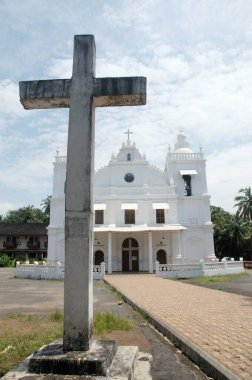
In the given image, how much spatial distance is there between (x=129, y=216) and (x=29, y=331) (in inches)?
879

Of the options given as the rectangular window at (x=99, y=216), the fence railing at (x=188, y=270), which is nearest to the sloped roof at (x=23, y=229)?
the rectangular window at (x=99, y=216)

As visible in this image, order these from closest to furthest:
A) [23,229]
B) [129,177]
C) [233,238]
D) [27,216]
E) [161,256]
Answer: [161,256] → [129,177] → [233,238] → [23,229] → [27,216]

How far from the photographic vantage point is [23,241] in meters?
50.8

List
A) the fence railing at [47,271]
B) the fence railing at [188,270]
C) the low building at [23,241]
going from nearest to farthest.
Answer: the fence railing at [47,271], the fence railing at [188,270], the low building at [23,241]

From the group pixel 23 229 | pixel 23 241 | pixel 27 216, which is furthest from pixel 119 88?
pixel 27 216

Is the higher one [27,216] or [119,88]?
[27,216]

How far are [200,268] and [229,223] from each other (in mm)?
20273

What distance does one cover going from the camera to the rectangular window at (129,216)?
1139 inches

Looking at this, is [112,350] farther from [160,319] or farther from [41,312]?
[41,312]

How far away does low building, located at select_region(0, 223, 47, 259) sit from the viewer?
49.9 metres

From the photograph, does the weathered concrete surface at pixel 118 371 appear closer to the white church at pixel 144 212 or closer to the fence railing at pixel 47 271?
the fence railing at pixel 47 271

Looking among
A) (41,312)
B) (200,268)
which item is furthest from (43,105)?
(200,268)

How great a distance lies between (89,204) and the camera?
447cm

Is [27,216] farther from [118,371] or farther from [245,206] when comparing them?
[118,371]
